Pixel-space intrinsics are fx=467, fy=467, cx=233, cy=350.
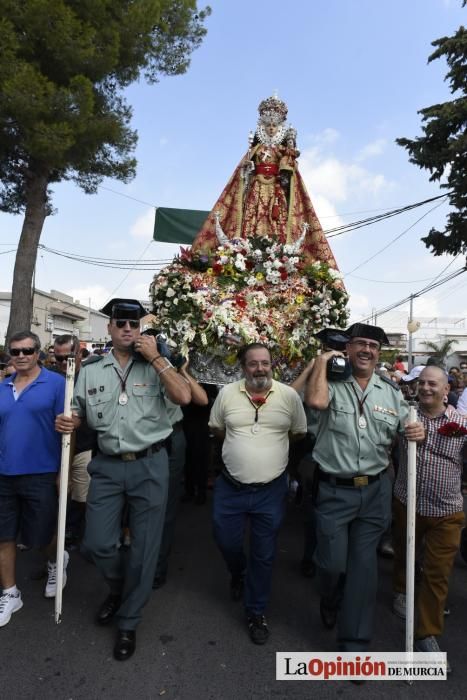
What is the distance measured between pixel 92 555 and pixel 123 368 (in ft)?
3.97

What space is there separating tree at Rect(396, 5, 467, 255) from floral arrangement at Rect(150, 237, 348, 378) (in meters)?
8.53

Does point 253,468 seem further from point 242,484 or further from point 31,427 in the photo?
point 31,427

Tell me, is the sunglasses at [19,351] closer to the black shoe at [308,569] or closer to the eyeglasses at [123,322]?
the eyeglasses at [123,322]

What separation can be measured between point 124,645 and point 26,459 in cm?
136

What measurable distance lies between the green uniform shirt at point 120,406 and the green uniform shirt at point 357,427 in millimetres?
1108

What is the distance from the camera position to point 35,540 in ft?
11.0

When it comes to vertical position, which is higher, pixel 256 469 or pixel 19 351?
pixel 19 351

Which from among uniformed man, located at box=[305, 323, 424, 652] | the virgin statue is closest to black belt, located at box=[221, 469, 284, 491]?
uniformed man, located at box=[305, 323, 424, 652]

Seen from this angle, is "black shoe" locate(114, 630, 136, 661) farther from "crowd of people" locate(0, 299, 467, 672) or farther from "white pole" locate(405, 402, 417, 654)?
"white pole" locate(405, 402, 417, 654)

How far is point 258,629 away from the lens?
10.00 feet

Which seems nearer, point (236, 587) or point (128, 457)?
point (128, 457)

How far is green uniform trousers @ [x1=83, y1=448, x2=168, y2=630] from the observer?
2.95 metres

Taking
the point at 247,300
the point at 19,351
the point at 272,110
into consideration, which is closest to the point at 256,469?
the point at 247,300

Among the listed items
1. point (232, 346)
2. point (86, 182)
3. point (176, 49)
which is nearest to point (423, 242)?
point (176, 49)
